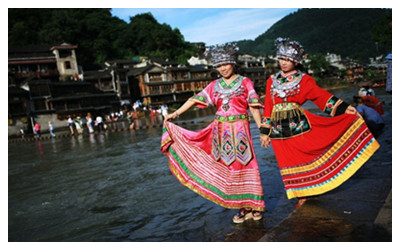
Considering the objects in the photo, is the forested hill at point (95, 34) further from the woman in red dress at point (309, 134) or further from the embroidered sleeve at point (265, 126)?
the woman in red dress at point (309, 134)

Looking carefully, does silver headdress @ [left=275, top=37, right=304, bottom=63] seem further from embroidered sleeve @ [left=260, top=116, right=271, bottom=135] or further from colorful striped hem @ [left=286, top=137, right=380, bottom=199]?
colorful striped hem @ [left=286, top=137, right=380, bottom=199]

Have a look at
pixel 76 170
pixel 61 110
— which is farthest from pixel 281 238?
pixel 61 110

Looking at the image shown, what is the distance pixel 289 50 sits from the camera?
405cm

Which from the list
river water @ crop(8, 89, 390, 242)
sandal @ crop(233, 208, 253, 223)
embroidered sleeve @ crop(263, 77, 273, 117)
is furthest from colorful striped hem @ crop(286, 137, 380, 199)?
embroidered sleeve @ crop(263, 77, 273, 117)

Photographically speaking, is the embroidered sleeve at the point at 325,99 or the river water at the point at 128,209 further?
the river water at the point at 128,209

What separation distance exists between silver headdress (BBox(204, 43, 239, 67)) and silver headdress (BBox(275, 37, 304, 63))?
57cm

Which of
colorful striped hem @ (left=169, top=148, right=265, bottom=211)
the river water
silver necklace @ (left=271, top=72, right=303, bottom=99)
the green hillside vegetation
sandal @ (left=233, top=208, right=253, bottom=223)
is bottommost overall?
the river water

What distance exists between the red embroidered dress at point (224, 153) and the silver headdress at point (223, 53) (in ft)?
0.89

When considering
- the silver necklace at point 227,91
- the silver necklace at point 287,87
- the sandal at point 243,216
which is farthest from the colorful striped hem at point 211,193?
the silver necklace at point 287,87

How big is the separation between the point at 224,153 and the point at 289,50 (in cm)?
159

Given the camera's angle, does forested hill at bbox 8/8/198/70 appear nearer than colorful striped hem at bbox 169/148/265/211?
No

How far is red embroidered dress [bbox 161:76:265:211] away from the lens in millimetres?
4070

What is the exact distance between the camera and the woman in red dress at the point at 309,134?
395cm
